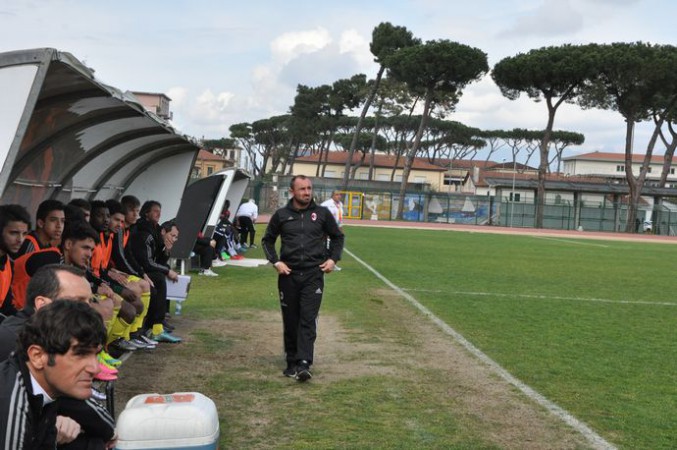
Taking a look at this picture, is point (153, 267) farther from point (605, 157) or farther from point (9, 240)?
point (605, 157)

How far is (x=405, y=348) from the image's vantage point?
8.08 metres

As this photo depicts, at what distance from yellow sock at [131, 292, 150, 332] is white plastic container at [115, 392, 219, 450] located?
3105 millimetres

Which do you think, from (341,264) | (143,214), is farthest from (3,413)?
(341,264)

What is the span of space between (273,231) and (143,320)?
1.66m

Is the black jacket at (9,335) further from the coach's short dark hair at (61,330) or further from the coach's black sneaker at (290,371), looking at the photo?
the coach's black sneaker at (290,371)

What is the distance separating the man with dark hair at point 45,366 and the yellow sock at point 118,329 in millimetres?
3848

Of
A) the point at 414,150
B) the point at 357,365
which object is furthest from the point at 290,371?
the point at 414,150

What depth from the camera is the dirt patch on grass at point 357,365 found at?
5375 mm

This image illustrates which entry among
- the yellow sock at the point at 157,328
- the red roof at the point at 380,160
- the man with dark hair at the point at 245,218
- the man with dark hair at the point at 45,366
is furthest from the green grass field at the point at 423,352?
the red roof at the point at 380,160

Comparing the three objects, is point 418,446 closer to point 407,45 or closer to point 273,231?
point 273,231

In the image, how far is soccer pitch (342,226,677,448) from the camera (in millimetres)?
6000

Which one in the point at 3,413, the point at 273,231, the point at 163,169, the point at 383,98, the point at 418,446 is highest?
the point at 383,98

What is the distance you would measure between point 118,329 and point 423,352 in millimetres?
3174

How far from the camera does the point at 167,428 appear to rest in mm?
3814
